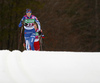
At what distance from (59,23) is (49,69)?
24.1 m

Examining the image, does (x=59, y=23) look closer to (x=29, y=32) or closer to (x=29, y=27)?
→ (x=29, y=32)

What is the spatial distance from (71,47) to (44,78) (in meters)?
27.0

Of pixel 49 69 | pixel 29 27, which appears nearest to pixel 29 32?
pixel 29 27

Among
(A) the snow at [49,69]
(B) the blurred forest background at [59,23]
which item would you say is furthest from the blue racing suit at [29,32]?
(B) the blurred forest background at [59,23]

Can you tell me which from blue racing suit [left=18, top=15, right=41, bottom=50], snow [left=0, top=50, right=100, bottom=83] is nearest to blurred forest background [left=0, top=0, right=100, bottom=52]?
blue racing suit [left=18, top=15, right=41, bottom=50]

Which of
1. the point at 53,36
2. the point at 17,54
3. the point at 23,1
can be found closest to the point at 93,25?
the point at 53,36

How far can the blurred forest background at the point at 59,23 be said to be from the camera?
60.6ft

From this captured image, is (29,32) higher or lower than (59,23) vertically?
higher

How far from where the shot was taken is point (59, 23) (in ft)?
80.8

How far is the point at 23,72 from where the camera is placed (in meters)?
0.67

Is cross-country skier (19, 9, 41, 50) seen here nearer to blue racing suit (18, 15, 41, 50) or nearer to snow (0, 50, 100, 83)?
blue racing suit (18, 15, 41, 50)

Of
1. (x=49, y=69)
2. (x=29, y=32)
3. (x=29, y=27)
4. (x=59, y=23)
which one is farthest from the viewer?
(x=59, y=23)

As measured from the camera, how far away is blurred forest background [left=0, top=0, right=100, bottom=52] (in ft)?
60.6

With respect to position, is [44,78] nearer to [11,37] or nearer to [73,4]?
[11,37]
